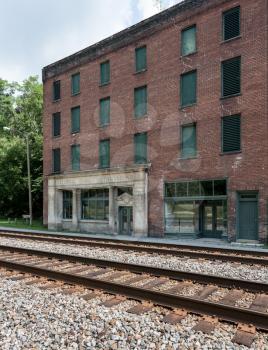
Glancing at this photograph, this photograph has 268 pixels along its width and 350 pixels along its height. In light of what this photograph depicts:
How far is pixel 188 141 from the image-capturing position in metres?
22.0

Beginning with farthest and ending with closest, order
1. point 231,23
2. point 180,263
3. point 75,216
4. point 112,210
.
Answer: point 75,216 < point 112,210 < point 231,23 < point 180,263

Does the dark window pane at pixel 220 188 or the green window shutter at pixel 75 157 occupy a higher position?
the green window shutter at pixel 75 157

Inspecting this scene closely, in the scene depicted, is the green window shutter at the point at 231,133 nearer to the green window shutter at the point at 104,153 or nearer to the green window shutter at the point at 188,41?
the green window shutter at the point at 188,41

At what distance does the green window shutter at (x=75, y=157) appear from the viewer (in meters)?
29.0

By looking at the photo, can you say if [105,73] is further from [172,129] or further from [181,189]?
[181,189]

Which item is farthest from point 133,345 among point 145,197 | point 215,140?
point 145,197

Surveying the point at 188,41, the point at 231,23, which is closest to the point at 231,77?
the point at 231,23

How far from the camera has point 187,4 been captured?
22266 millimetres

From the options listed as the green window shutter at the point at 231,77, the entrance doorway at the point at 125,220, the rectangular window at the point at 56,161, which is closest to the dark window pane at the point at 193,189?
the entrance doorway at the point at 125,220

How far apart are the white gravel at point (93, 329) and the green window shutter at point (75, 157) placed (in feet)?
70.8

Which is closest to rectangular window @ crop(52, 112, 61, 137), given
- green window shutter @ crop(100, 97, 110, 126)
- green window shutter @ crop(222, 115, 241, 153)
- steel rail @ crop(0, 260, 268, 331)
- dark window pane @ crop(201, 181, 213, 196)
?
green window shutter @ crop(100, 97, 110, 126)

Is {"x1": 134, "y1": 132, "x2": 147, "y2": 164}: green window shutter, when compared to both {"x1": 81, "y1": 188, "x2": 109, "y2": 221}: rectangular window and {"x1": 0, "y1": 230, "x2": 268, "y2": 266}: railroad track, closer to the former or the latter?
{"x1": 81, "y1": 188, "x2": 109, "y2": 221}: rectangular window

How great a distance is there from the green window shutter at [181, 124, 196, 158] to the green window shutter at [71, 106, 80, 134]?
1057cm

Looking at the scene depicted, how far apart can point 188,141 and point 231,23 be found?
7336 millimetres
